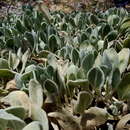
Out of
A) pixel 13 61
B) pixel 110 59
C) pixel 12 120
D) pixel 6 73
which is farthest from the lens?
pixel 13 61

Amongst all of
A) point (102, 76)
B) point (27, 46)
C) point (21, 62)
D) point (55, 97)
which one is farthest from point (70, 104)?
point (27, 46)

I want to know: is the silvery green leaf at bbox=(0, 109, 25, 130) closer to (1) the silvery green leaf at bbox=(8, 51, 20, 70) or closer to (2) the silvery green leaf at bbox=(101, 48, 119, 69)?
(2) the silvery green leaf at bbox=(101, 48, 119, 69)

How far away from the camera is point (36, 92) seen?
158 centimetres

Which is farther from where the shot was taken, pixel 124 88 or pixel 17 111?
pixel 124 88

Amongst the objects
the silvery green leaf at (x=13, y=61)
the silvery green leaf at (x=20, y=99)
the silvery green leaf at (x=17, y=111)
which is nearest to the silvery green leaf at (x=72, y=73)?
the silvery green leaf at (x=20, y=99)

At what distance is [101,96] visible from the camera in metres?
1.74

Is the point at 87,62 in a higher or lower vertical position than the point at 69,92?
higher

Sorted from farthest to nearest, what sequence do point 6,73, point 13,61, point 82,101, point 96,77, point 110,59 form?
point 13,61 → point 6,73 → point 110,59 → point 96,77 → point 82,101

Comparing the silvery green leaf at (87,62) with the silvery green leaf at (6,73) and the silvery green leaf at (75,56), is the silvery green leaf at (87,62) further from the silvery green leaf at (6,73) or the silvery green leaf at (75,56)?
the silvery green leaf at (6,73)

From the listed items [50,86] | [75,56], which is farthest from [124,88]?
[75,56]

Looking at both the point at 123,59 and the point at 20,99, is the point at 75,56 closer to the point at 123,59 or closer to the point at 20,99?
the point at 123,59

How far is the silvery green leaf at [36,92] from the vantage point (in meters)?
1.57

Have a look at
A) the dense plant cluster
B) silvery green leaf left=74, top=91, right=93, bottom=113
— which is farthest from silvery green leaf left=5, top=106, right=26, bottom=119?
silvery green leaf left=74, top=91, right=93, bottom=113

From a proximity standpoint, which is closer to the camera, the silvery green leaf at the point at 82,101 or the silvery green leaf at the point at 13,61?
the silvery green leaf at the point at 82,101
